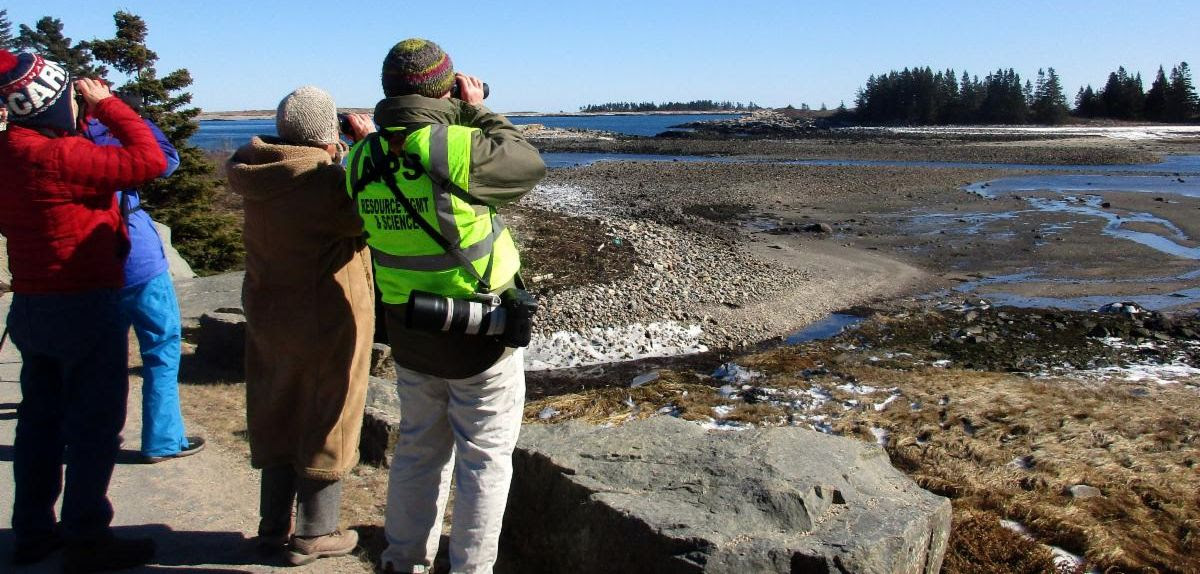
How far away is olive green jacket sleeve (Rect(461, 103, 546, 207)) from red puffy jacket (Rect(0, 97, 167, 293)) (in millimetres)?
1492

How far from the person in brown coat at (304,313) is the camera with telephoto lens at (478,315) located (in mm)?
769

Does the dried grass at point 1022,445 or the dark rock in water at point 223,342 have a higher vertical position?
the dark rock in water at point 223,342

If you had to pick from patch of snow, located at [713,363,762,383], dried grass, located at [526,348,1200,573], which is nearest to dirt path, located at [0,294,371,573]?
dried grass, located at [526,348,1200,573]

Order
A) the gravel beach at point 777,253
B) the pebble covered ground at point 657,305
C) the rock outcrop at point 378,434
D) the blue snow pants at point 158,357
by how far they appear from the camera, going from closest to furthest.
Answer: the blue snow pants at point 158,357, the rock outcrop at point 378,434, the pebble covered ground at point 657,305, the gravel beach at point 777,253

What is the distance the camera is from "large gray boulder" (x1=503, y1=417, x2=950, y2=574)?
323cm

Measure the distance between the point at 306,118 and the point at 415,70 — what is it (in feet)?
2.45

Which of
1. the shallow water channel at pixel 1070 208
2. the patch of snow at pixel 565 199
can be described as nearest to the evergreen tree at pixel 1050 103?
the shallow water channel at pixel 1070 208

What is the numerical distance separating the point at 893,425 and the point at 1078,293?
10.3 m

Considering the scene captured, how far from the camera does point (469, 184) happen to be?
9.21 ft

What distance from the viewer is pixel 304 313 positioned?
3.46 metres

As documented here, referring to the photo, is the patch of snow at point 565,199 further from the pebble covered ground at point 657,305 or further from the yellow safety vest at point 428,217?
the yellow safety vest at point 428,217

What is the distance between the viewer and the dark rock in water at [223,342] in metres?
6.97

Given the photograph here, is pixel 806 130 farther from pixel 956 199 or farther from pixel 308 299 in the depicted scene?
pixel 308 299

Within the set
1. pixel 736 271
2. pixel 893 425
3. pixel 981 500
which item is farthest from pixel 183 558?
pixel 736 271
